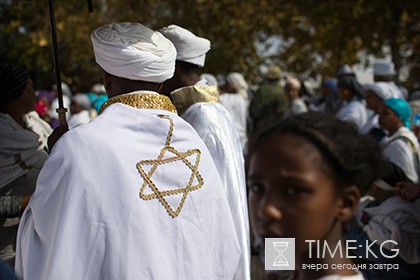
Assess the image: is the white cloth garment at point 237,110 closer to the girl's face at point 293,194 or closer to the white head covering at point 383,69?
the white head covering at point 383,69

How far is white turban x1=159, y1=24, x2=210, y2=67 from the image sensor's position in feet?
14.9

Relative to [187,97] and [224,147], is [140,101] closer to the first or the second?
[224,147]

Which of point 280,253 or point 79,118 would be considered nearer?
point 280,253

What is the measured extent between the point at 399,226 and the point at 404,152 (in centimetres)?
94

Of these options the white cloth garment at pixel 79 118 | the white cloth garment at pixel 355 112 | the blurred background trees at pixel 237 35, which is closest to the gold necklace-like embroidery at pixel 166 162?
the white cloth garment at pixel 79 118

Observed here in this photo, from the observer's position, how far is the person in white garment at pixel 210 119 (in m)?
4.21

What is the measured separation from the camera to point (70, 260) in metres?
2.82

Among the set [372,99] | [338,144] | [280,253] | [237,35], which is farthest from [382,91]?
[237,35]

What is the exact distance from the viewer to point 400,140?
219 inches

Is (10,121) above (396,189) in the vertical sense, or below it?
above

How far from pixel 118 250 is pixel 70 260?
0.20 m

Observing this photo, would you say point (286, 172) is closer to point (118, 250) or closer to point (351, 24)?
point (118, 250)

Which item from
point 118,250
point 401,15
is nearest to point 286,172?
point 118,250

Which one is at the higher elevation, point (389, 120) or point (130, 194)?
point (130, 194)
